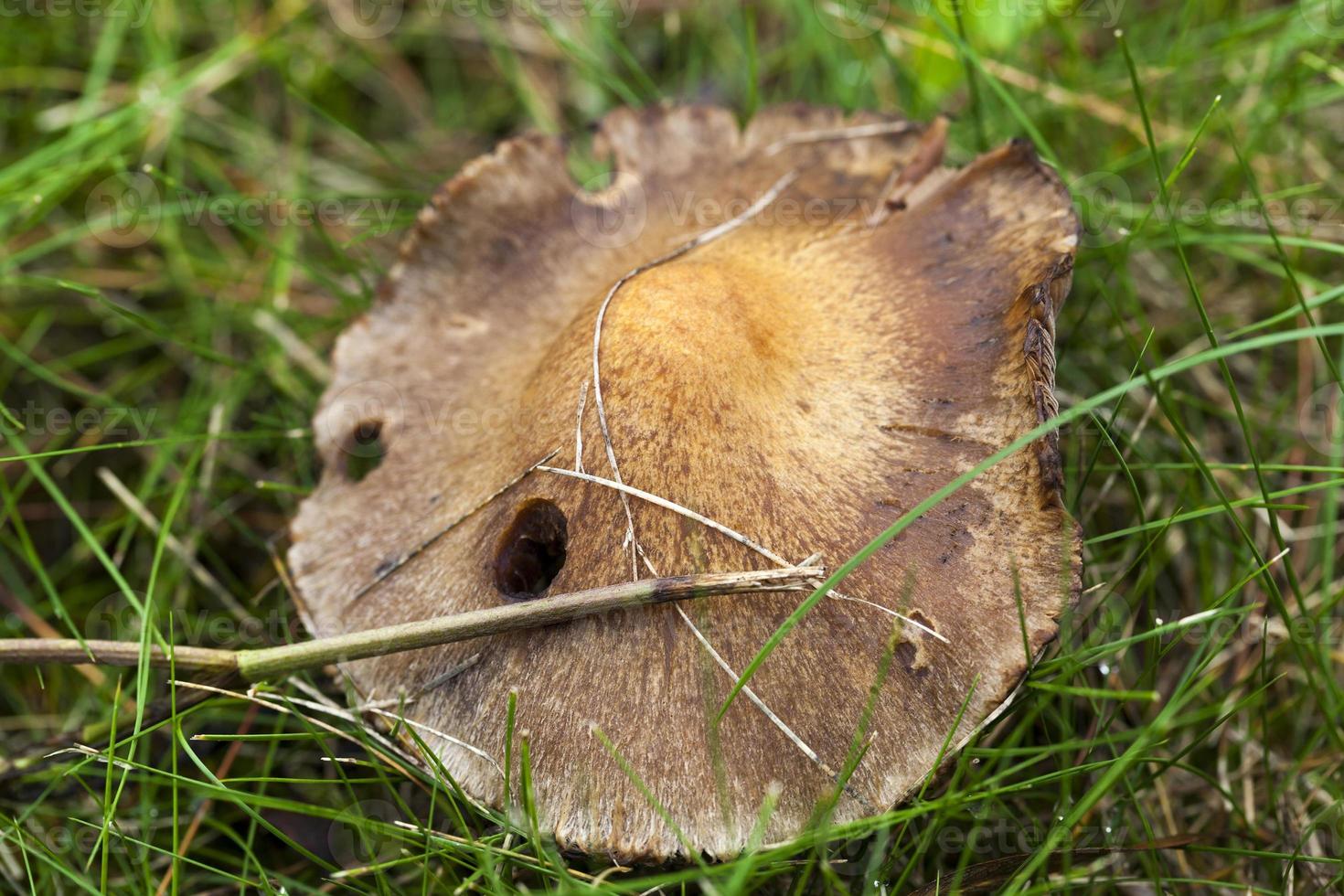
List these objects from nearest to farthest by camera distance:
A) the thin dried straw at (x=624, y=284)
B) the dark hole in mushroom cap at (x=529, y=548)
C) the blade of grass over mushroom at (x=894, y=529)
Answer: the blade of grass over mushroom at (x=894, y=529)
the thin dried straw at (x=624, y=284)
the dark hole in mushroom cap at (x=529, y=548)

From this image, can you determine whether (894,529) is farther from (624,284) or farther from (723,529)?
(624,284)

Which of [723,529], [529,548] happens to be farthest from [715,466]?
[529,548]

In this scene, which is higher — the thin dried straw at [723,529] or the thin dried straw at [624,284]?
the thin dried straw at [624,284]

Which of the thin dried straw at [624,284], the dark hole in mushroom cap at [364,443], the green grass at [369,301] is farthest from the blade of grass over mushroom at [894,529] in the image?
the dark hole in mushroom cap at [364,443]

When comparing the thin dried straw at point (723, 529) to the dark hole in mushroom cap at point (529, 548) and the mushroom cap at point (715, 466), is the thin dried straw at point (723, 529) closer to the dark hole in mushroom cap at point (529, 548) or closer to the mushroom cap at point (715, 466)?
the mushroom cap at point (715, 466)

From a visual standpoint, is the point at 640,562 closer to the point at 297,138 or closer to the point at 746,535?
the point at 746,535

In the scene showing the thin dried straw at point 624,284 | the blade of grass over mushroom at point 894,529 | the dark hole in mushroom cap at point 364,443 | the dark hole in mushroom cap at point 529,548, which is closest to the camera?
the blade of grass over mushroom at point 894,529

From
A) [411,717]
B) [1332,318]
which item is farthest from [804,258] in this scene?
[1332,318]
